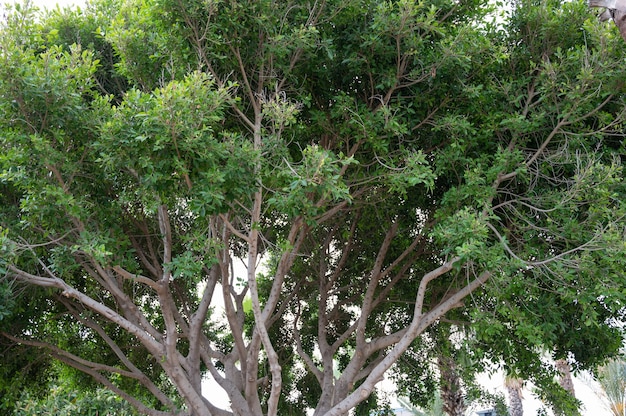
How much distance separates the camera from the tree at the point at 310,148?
714 centimetres

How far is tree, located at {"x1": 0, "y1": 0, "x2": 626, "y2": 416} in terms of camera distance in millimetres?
Answer: 7141

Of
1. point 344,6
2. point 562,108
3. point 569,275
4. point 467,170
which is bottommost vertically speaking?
point 569,275

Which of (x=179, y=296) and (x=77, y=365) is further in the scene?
(x=179, y=296)

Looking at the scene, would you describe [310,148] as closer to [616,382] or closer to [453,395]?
[453,395]

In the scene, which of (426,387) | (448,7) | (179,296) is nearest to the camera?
(448,7)

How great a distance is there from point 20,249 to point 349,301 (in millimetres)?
6773

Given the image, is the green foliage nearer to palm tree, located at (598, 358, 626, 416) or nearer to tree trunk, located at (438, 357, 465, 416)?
tree trunk, located at (438, 357, 465, 416)

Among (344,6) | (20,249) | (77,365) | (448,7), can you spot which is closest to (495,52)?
(448,7)

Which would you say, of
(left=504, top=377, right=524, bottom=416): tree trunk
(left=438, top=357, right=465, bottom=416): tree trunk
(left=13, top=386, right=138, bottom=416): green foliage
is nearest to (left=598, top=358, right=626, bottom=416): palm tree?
(left=504, top=377, right=524, bottom=416): tree trunk

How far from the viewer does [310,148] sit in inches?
276

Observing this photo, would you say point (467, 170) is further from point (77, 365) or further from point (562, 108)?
point (77, 365)

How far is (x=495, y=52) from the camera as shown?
8266 millimetres

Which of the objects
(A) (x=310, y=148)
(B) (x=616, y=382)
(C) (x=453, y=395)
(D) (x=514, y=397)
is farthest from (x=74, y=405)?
→ (B) (x=616, y=382)

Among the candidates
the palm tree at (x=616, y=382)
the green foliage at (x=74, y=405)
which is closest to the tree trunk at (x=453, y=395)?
the palm tree at (x=616, y=382)
